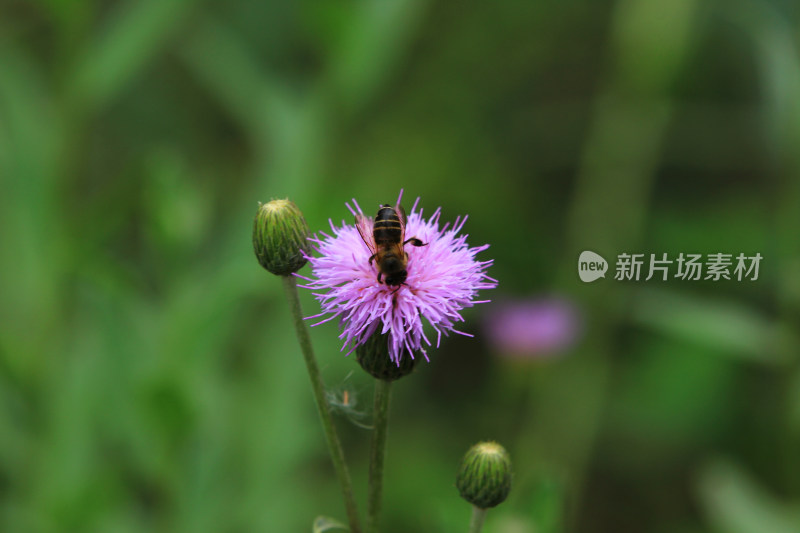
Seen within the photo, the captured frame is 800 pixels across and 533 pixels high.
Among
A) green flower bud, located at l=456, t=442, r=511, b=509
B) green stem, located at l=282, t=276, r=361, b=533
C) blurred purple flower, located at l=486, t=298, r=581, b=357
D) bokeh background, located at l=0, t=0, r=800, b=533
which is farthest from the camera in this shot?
blurred purple flower, located at l=486, t=298, r=581, b=357

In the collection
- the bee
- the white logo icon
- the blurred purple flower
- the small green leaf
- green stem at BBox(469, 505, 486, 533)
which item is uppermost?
the white logo icon

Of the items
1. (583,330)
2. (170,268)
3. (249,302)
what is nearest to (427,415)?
(583,330)

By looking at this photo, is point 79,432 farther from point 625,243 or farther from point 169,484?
point 625,243

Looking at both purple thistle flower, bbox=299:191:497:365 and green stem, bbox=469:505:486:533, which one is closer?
purple thistle flower, bbox=299:191:497:365

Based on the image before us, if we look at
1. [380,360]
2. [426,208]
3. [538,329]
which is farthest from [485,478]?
[426,208]

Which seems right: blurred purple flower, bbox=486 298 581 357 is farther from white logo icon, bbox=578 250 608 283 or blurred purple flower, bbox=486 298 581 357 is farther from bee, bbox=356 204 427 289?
bee, bbox=356 204 427 289

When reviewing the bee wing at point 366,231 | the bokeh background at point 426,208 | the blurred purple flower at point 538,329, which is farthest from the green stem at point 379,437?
the blurred purple flower at point 538,329

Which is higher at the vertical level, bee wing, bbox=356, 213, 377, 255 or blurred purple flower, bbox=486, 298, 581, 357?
bee wing, bbox=356, 213, 377, 255

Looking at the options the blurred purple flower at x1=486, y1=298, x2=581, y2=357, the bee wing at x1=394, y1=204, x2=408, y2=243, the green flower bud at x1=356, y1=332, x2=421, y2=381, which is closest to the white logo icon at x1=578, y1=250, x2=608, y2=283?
the blurred purple flower at x1=486, y1=298, x2=581, y2=357
